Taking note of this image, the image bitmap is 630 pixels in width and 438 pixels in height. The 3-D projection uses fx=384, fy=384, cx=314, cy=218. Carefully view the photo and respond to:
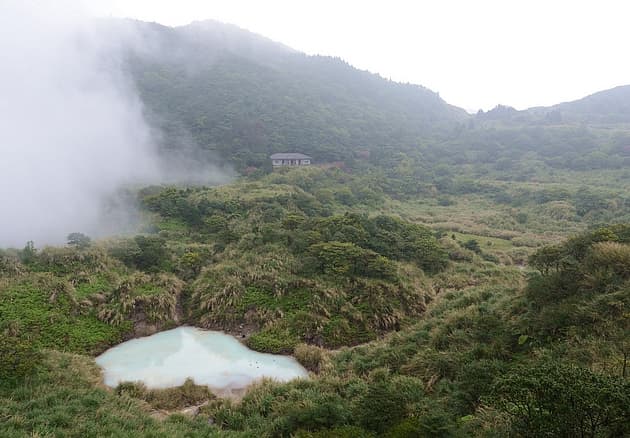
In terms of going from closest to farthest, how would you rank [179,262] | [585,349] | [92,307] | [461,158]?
[585,349] → [92,307] → [179,262] → [461,158]

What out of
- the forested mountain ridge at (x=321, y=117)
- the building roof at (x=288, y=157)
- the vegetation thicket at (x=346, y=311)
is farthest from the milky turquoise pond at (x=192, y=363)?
the building roof at (x=288, y=157)

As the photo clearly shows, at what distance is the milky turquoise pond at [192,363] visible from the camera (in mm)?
12492

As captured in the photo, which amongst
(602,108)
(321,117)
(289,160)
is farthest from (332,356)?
(602,108)

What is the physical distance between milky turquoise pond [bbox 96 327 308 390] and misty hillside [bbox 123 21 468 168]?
3651 centimetres

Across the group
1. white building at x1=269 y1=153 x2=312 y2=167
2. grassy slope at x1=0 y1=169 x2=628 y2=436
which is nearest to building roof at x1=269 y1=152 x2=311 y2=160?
white building at x1=269 y1=153 x2=312 y2=167

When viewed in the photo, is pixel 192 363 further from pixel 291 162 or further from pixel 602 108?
pixel 602 108

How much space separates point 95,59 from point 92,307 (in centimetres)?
6200

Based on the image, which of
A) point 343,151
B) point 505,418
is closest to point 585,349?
point 505,418

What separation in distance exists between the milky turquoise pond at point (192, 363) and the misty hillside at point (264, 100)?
1438 inches

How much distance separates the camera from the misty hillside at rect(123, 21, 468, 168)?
6047cm

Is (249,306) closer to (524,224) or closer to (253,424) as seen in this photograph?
(253,424)

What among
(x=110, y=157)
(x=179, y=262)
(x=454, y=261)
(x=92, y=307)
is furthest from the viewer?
(x=110, y=157)

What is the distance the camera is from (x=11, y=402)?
9031 mm

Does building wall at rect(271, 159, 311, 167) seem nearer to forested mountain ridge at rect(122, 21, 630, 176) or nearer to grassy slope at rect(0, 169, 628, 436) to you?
forested mountain ridge at rect(122, 21, 630, 176)
